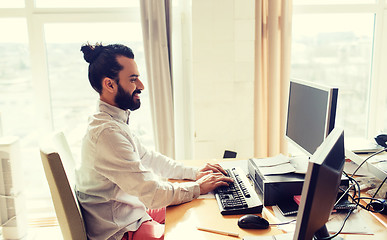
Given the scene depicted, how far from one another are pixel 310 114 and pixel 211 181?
1.72ft

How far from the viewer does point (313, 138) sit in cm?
143

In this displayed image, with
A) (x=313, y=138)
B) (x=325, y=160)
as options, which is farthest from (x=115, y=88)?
(x=325, y=160)

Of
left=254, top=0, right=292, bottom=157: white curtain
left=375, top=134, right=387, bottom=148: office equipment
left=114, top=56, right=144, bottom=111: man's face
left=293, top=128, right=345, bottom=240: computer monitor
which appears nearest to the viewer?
left=293, top=128, right=345, bottom=240: computer monitor

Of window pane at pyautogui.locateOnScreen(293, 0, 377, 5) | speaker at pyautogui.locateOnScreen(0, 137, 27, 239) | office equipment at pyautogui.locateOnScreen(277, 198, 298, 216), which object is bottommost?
speaker at pyautogui.locateOnScreen(0, 137, 27, 239)

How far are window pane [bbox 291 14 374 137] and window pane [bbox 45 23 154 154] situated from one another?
4.16ft

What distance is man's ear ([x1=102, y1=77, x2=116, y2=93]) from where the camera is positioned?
1.53 meters

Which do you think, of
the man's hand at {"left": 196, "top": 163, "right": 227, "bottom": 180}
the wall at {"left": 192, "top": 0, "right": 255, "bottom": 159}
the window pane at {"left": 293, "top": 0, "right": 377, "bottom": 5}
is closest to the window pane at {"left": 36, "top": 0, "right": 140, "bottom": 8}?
the wall at {"left": 192, "top": 0, "right": 255, "bottom": 159}

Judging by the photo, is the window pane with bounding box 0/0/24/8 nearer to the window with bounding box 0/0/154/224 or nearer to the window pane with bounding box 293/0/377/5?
the window with bounding box 0/0/154/224

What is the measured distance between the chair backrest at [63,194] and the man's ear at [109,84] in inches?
13.2

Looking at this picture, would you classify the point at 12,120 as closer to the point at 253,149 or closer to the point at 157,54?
the point at 157,54

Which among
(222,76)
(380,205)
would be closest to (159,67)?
(222,76)

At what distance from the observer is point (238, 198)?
4.66 ft

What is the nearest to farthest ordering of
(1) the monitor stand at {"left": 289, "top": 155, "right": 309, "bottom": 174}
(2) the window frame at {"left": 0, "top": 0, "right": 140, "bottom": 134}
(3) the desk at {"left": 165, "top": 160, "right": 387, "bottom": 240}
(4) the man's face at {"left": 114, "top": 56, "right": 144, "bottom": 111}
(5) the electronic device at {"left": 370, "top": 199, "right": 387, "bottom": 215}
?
(3) the desk at {"left": 165, "top": 160, "right": 387, "bottom": 240}
(5) the electronic device at {"left": 370, "top": 199, "right": 387, "bottom": 215}
(1) the monitor stand at {"left": 289, "top": 155, "right": 309, "bottom": 174}
(4) the man's face at {"left": 114, "top": 56, "right": 144, "bottom": 111}
(2) the window frame at {"left": 0, "top": 0, "right": 140, "bottom": 134}

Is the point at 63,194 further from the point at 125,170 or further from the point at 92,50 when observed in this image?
the point at 92,50
